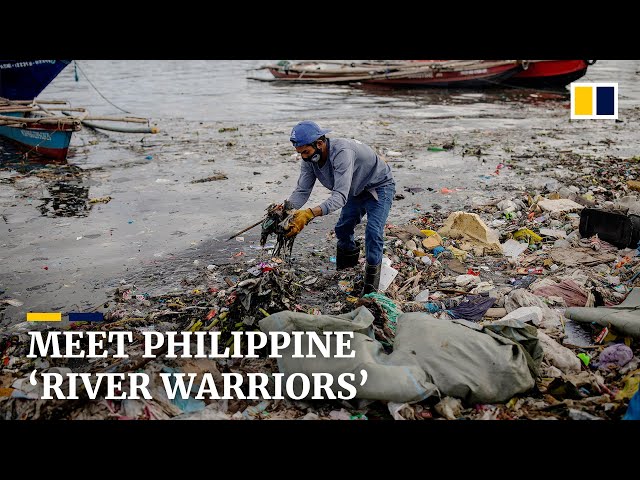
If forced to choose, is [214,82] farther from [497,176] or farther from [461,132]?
[497,176]

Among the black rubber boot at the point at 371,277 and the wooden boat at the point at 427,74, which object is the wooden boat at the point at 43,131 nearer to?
the black rubber boot at the point at 371,277

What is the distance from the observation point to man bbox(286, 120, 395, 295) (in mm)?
3963

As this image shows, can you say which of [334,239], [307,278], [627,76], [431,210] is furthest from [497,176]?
[627,76]

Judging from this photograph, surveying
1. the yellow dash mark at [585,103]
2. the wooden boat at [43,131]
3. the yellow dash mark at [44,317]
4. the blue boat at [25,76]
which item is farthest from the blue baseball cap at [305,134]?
the blue boat at [25,76]

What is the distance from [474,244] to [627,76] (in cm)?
2251

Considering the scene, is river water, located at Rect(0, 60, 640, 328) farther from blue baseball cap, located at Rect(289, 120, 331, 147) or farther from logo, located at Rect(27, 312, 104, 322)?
blue baseball cap, located at Rect(289, 120, 331, 147)

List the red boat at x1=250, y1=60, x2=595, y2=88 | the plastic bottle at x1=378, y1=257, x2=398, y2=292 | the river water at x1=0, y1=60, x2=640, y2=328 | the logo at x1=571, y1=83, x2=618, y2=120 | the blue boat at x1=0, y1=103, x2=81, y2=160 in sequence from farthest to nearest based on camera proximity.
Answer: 1. the red boat at x1=250, y1=60, x2=595, y2=88
2. the logo at x1=571, y1=83, x2=618, y2=120
3. the blue boat at x1=0, y1=103, x2=81, y2=160
4. the river water at x1=0, y1=60, x2=640, y2=328
5. the plastic bottle at x1=378, y1=257, x2=398, y2=292

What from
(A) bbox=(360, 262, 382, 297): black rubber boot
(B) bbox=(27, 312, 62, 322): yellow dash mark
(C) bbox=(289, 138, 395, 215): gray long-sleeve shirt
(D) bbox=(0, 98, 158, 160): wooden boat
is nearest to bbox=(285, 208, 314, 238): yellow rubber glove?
(C) bbox=(289, 138, 395, 215): gray long-sleeve shirt

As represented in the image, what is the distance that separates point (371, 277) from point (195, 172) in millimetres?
5588

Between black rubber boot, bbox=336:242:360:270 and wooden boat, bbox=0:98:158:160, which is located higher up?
wooden boat, bbox=0:98:158:160

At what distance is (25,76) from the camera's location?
14.5 metres

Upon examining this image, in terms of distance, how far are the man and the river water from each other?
1.59 metres

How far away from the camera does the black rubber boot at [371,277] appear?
15.2 feet

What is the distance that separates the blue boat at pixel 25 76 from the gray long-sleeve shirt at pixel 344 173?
12.9 meters
